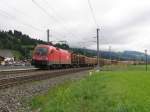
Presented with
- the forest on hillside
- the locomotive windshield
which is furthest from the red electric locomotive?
the forest on hillside

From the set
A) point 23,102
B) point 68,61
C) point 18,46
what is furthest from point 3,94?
point 18,46

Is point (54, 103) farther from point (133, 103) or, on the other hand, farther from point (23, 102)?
point (133, 103)

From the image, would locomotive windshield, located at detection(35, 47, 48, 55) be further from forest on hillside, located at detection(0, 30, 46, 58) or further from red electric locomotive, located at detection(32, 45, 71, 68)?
forest on hillside, located at detection(0, 30, 46, 58)

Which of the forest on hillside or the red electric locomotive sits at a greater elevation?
the forest on hillside

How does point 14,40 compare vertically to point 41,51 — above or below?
above

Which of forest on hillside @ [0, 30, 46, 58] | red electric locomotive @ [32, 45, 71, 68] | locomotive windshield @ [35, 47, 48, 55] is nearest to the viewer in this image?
red electric locomotive @ [32, 45, 71, 68]

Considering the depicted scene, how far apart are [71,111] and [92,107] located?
99 centimetres

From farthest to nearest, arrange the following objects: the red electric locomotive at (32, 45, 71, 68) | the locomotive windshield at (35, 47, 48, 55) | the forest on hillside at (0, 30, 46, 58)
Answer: the forest on hillside at (0, 30, 46, 58)
the locomotive windshield at (35, 47, 48, 55)
the red electric locomotive at (32, 45, 71, 68)

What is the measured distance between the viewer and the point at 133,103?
12703 millimetres

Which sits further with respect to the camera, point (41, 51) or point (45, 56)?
point (41, 51)

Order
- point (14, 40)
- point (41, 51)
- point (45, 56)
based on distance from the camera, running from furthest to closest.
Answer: point (14, 40) < point (41, 51) < point (45, 56)

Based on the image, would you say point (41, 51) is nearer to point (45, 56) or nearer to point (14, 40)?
point (45, 56)

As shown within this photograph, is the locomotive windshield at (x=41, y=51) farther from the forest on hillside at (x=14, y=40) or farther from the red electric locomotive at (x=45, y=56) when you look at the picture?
the forest on hillside at (x=14, y=40)

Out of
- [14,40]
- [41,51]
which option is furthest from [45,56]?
[14,40]
